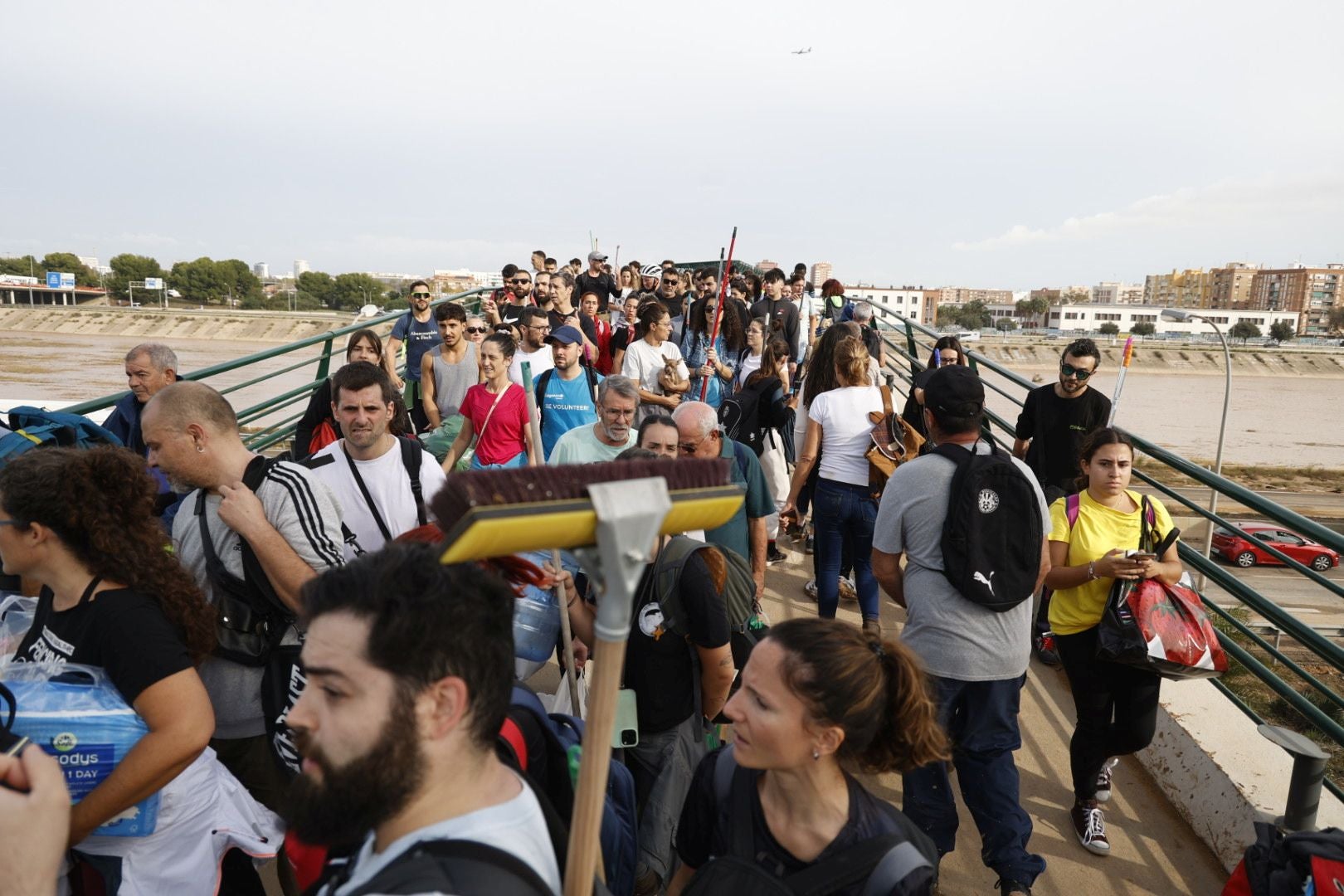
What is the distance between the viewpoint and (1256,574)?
33.3 m

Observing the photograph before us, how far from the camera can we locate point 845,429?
471 centimetres

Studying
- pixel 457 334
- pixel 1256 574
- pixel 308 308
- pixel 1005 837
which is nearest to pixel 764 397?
pixel 457 334

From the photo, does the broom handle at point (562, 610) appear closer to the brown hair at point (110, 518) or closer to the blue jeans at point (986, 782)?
the brown hair at point (110, 518)

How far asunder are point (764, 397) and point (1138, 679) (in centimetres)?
313

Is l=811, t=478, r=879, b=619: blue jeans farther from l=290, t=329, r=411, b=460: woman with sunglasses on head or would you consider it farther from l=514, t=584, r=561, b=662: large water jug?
l=290, t=329, r=411, b=460: woman with sunglasses on head

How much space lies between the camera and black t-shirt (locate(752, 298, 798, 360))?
28.4 ft

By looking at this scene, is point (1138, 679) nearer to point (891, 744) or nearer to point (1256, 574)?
point (891, 744)

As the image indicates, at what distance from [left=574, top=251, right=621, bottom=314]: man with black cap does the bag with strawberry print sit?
6.35 meters

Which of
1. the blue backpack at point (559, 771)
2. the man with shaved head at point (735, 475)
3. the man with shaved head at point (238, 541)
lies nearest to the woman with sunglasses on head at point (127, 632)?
the man with shaved head at point (238, 541)

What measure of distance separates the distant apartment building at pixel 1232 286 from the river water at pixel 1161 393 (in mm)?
91807

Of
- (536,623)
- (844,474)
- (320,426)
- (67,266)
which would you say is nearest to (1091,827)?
(844,474)

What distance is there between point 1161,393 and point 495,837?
3535 inches

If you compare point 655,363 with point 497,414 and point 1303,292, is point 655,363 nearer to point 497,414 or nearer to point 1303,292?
point 497,414

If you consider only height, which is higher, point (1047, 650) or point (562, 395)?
point (562, 395)
